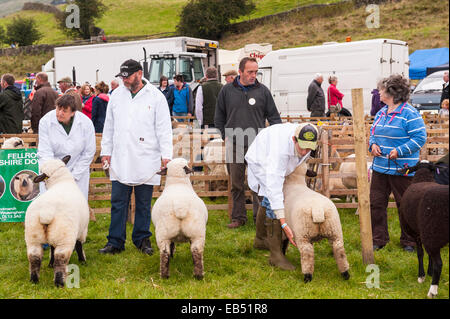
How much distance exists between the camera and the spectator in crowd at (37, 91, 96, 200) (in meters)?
5.65

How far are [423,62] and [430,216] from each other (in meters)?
21.4

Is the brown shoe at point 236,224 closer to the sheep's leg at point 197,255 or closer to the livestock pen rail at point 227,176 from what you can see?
the livestock pen rail at point 227,176

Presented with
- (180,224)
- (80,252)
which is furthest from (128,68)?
(80,252)

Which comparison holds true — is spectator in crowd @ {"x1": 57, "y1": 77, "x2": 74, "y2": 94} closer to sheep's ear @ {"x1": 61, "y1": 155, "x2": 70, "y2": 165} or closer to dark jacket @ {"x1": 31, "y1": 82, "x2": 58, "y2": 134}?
dark jacket @ {"x1": 31, "y1": 82, "x2": 58, "y2": 134}

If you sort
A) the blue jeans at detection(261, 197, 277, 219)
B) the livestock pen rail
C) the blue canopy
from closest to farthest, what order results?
the blue jeans at detection(261, 197, 277, 219) → the livestock pen rail → the blue canopy

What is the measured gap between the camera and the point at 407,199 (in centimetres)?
471

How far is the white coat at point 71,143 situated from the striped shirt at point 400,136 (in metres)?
3.47

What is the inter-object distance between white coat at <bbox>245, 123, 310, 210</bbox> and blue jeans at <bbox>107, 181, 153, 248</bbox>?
139 centimetres

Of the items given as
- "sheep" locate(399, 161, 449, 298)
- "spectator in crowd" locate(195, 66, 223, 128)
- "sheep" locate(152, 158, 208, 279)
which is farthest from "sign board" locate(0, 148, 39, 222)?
"sheep" locate(399, 161, 449, 298)

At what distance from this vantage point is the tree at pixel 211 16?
130ft

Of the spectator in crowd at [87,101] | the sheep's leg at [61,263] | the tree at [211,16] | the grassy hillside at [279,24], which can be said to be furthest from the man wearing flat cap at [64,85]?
the tree at [211,16]

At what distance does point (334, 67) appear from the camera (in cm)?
1797
